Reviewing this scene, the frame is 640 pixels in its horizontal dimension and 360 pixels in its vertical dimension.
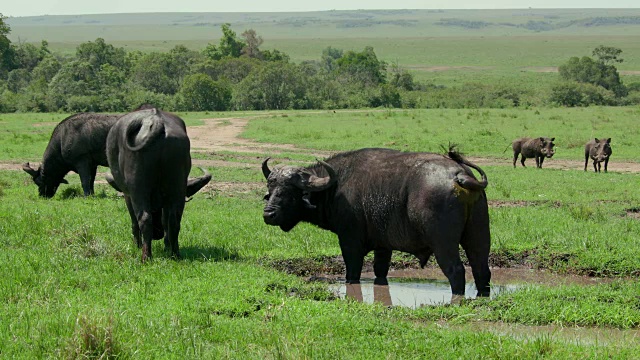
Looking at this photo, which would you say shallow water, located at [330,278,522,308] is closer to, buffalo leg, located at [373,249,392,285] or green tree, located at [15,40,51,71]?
buffalo leg, located at [373,249,392,285]

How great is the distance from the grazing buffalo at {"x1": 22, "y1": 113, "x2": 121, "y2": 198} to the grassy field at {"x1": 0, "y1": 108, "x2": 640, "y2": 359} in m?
0.41

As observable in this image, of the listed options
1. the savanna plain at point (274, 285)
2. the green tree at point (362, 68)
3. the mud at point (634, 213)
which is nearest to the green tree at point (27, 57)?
the green tree at point (362, 68)

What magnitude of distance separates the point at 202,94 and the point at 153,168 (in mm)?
47771

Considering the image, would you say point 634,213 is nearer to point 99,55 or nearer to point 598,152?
point 598,152

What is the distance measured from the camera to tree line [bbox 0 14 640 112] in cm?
5681

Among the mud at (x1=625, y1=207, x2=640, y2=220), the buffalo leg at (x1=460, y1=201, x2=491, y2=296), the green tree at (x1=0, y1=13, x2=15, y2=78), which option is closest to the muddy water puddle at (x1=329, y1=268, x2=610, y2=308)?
the buffalo leg at (x1=460, y1=201, x2=491, y2=296)

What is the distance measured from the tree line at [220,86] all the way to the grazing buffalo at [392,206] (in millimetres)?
45282

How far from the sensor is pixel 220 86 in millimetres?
58375

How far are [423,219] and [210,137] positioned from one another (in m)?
25.5

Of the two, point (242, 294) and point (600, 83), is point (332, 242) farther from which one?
point (600, 83)

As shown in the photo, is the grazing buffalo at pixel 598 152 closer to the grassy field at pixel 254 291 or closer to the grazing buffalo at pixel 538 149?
the grazing buffalo at pixel 538 149

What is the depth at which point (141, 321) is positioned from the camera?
7352 millimetres

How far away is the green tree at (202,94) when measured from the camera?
56.7m

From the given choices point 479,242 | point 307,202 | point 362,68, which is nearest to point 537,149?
point 307,202
